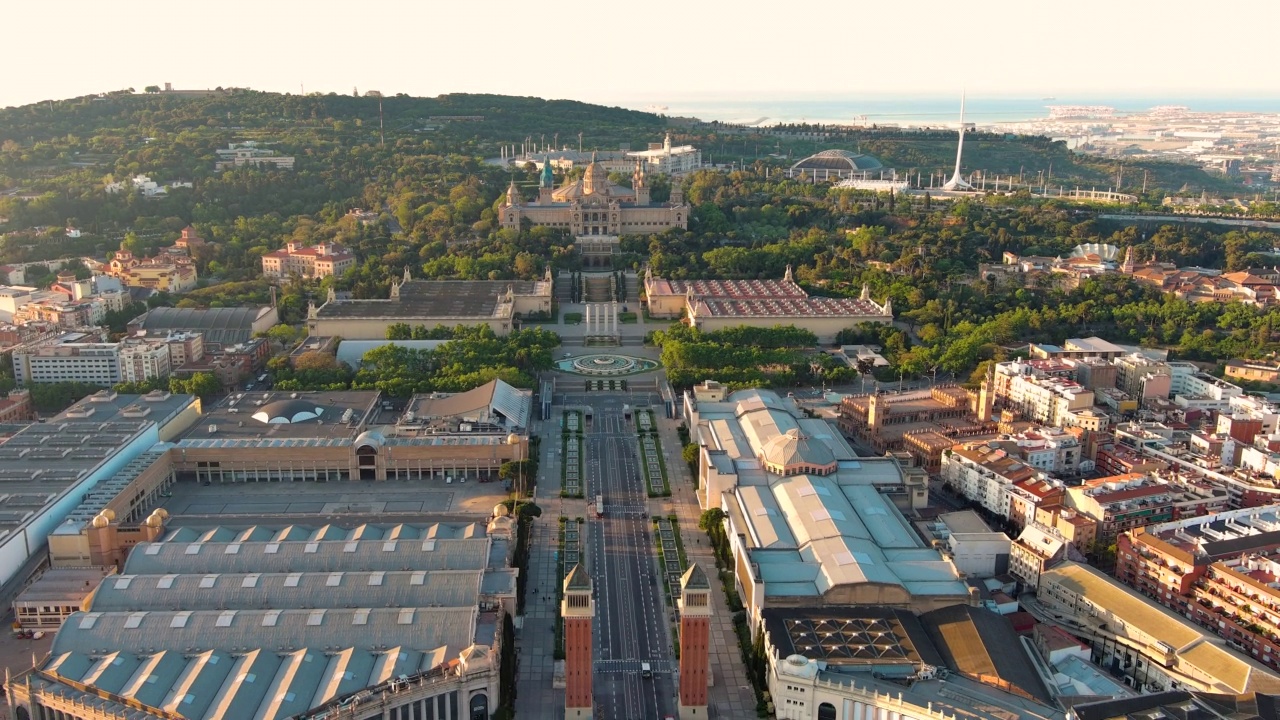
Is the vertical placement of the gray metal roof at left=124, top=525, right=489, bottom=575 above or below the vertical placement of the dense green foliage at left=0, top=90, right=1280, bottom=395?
below

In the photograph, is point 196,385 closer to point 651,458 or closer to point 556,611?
point 651,458

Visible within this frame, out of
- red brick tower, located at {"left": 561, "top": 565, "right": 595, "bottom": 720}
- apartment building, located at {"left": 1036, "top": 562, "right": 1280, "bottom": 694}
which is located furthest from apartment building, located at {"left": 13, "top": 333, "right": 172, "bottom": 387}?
apartment building, located at {"left": 1036, "top": 562, "right": 1280, "bottom": 694}

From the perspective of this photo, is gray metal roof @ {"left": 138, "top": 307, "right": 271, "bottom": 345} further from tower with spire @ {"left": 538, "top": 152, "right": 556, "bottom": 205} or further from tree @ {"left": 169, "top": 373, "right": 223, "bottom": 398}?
tower with spire @ {"left": 538, "top": 152, "right": 556, "bottom": 205}

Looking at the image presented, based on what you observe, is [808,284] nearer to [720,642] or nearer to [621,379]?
[621,379]

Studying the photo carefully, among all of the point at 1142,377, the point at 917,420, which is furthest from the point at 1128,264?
the point at 917,420

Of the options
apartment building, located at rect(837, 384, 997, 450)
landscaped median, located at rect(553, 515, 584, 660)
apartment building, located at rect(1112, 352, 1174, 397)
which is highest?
apartment building, located at rect(1112, 352, 1174, 397)

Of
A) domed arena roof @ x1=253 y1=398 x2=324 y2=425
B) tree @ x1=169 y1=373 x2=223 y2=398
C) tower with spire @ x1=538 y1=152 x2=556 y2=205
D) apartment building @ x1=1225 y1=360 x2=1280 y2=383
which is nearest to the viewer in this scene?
domed arena roof @ x1=253 y1=398 x2=324 y2=425

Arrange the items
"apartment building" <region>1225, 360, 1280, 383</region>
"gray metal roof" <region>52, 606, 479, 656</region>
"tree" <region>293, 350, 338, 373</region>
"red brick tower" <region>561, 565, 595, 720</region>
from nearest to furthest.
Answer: "red brick tower" <region>561, 565, 595, 720</region> < "gray metal roof" <region>52, 606, 479, 656</region> < "apartment building" <region>1225, 360, 1280, 383</region> < "tree" <region>293, 350, 338, 373</region>

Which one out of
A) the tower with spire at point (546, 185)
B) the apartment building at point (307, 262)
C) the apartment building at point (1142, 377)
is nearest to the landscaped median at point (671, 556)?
the apartment building at point (1142, 377)
